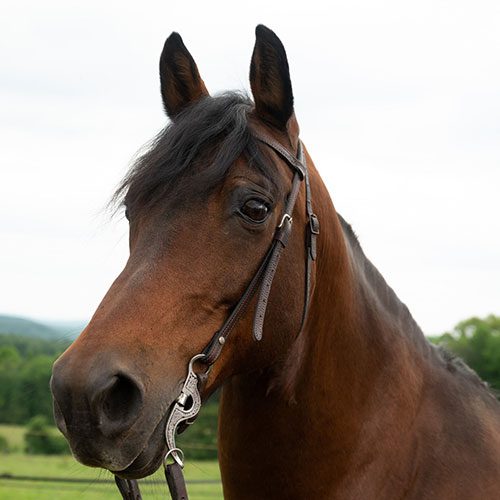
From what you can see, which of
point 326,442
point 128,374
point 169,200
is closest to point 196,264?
point 169,200

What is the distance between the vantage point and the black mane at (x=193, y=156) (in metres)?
3.18

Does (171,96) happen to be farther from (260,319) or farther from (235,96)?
(260,319)

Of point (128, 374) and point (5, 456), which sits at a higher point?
point (128, 374)

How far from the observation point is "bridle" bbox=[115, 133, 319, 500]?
2.94 m

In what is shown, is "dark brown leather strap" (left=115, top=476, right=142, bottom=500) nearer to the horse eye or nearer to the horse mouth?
the horse mouth

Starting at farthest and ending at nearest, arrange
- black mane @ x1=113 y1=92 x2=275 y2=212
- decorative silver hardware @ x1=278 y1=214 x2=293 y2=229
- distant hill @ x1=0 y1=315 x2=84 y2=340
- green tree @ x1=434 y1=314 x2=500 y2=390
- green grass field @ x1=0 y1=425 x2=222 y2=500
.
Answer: green grass field @ x1=0 y1=425 x2=222 y2=500 < green tree @ x1=434 y1=314 x2=500 y2=390 < distant hill @ x1=0 y1=315 x2=84 y2=340 < decorative silver hardware @ x1=278 y1=214 x2=293 y2=229 < black mane @ x1=113 y1=92 x2=275 y2=212

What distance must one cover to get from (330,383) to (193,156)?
1281 mm

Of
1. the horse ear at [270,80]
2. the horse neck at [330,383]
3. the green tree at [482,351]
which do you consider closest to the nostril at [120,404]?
the horse neck at [330,383]

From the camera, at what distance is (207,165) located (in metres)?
3.24

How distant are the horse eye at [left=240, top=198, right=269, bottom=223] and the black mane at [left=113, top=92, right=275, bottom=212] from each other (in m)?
0.15

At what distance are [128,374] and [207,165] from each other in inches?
40.0

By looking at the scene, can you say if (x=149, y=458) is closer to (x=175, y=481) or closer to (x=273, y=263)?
(x=175, y=481)

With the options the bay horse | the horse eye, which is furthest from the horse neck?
the horse eye

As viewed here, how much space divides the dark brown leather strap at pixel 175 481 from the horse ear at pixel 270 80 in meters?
1.62
